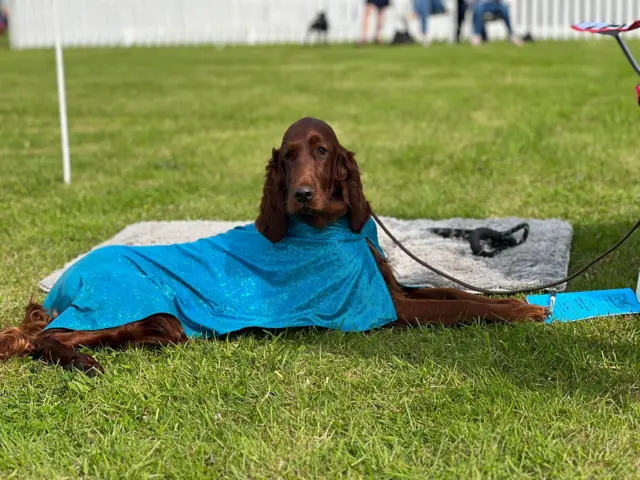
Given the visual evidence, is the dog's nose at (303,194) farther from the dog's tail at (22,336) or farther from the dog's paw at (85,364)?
the dog's tail at (22,336)

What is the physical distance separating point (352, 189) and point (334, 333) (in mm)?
646

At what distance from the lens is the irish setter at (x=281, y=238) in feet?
12.1

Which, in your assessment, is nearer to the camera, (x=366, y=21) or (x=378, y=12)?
(x=378, y=12)

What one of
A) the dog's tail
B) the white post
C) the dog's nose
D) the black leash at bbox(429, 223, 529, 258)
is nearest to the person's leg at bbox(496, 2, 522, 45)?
the white post

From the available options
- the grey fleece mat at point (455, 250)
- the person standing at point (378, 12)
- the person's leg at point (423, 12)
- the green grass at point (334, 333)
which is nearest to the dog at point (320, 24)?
the person standing at point (378, 12)

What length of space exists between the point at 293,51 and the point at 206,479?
57.6 ft

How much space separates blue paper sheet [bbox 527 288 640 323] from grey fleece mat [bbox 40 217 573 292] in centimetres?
28

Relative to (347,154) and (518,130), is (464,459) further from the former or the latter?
(518,130)

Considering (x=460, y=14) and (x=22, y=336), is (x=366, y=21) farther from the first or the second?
(x=22, y=336)

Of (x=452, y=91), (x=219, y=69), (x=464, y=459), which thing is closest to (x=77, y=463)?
(x=464, y=459)

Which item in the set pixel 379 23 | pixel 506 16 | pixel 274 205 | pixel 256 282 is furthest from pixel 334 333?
pixel 379 23

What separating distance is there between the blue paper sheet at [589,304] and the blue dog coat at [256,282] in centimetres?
77

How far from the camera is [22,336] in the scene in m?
3.79

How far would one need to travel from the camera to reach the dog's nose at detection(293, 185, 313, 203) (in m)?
3.67
